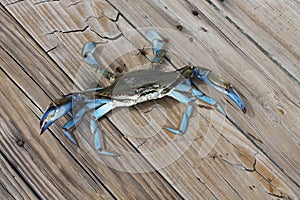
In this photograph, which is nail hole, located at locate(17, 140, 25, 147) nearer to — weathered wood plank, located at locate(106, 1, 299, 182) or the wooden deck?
the wooden deck

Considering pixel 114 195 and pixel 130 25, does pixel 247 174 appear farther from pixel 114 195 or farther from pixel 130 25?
pixel 130 25

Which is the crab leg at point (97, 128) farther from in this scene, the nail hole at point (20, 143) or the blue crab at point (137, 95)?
the nail hole at point (20, 143)

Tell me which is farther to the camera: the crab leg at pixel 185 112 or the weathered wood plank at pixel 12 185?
the crab leg at pixel 185 112

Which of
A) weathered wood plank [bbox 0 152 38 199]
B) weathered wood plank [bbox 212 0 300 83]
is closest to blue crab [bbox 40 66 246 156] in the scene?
weathered wood plank [bbox 0 152 38 199]

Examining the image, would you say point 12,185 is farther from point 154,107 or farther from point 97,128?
point 154,107

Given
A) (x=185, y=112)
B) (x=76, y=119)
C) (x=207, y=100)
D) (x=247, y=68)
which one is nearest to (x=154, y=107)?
(x=185, y=112)

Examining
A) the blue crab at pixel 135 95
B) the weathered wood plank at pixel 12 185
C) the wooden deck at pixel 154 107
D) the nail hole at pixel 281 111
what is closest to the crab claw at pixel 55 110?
the blue crab at pixel 135 95
